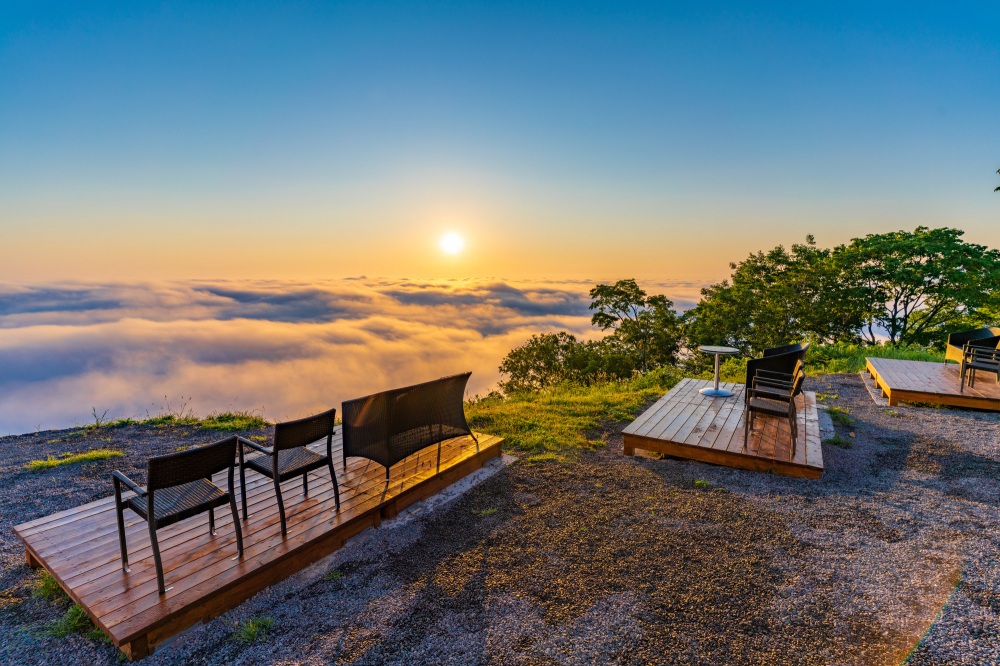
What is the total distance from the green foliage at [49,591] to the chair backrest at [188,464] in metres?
1.37

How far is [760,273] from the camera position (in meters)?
21.6

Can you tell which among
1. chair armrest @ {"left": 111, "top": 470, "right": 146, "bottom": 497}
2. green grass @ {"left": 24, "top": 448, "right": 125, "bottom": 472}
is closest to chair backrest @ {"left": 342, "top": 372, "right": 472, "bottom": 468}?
chair armrest @ {"left": 111, "top": 470, "right": 146, "bottom": 497}

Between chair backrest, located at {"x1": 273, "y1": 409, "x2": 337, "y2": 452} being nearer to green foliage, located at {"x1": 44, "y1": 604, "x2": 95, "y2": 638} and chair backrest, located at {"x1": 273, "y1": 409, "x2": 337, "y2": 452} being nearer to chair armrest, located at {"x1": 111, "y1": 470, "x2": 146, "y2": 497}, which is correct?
chair armrest, located at {"x1": 111, "y1": 470, "x2": 146, "y2": 497}

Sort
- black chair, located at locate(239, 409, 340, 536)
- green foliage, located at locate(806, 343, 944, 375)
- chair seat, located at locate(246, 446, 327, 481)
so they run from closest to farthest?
black chair, located at locate(239, 409, 340, 536)
chair seat, located at locate(246, 446, 327, 481)
green foliage, located at locate(806, 343, 944, 375)

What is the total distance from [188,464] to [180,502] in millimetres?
421

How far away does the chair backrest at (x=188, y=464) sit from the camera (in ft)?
7.89

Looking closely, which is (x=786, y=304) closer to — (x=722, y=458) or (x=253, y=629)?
(x=722, y=458)

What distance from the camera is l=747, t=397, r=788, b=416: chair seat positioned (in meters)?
5.02

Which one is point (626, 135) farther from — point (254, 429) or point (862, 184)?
point (254, 429)

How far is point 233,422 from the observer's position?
7820 mm

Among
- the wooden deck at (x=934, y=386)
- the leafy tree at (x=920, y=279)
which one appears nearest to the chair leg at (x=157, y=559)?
the wooden deck at (x=934, y=386)

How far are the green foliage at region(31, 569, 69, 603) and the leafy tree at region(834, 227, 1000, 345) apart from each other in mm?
23621

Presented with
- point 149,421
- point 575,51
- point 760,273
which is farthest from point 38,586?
point 760,273

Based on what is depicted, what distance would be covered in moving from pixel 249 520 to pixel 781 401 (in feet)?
20.7
